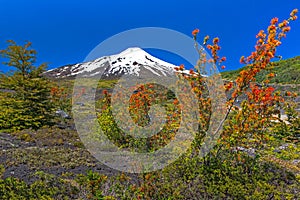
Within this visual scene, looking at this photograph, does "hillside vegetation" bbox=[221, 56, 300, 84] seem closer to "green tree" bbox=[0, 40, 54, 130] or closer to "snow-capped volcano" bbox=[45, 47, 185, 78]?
"green tree" bbox=[0, 40, 54, 130]

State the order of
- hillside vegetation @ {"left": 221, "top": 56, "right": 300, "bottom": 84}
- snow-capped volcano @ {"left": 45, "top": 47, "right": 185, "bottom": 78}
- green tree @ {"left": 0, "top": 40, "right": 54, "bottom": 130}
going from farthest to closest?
snow-capped volcano @ {"left": 45, "top": 47, "right": 185, "bottom": 78} < hillside vegetation @ {"left": 221, "top": 56, "right": 300, "bottom": 84} < green tree @ {"left": 0, "top": 40, "right": 54, "bottom": 130}

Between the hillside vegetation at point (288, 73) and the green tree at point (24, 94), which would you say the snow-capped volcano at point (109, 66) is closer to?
the hillside vegetation at point (288, 73)

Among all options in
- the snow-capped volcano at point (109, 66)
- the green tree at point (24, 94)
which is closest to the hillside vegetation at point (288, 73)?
the green tree at point (24, 94)

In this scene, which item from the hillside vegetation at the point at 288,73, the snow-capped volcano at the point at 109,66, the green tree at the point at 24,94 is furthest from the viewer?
the snow-capped volcano at the point at 109,66

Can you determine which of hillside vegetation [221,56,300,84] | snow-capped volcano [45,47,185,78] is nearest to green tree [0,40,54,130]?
hillside vegetation [221,56,300,84]

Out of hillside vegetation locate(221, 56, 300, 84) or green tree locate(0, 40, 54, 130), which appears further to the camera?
hillside vegetation locate(221, 56, 300, 84)

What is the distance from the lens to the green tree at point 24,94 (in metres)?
16.5

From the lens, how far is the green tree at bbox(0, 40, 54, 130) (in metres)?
16.5

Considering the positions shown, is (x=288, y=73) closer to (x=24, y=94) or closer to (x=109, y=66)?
(x=24, y=94)

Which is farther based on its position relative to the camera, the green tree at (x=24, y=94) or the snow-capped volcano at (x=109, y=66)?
the snow-capped volcano at (x=109, y=66)

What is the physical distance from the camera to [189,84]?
246 inches

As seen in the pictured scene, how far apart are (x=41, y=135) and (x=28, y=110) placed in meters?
3.38

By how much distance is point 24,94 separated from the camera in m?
17.0

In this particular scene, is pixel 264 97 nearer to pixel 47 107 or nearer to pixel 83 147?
pixel 83 147
